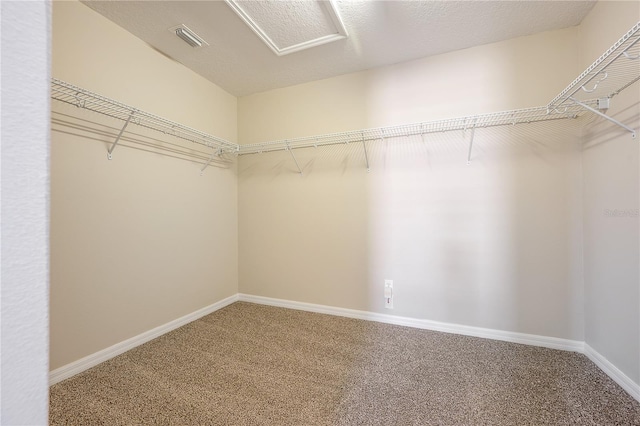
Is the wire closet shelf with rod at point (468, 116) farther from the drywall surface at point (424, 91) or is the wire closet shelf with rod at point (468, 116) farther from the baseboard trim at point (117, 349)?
the baseboard trim at point (117, 349)

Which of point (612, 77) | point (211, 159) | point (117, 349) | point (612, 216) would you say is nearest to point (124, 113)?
point (211, 159)

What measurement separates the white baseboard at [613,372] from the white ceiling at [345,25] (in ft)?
7.19

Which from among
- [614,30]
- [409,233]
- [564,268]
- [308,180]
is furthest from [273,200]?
[614,30]

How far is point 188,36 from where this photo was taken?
6.02 ft

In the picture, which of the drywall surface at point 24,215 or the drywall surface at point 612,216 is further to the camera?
the drywall surface at point 612,216

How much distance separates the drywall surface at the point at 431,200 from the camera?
5.86 ft

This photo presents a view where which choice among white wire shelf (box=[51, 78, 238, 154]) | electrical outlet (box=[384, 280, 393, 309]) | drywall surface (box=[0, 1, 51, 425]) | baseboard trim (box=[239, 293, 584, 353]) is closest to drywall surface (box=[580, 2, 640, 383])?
baseboard trim (box=[239, 293, 584, 353])

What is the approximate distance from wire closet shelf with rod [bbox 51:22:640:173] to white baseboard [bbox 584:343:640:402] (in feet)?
4.30

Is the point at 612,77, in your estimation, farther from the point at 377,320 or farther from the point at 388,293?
the point at 377,320

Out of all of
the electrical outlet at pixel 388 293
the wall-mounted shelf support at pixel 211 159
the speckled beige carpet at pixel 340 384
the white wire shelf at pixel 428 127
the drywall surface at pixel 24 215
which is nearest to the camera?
the drywall surface at pixel 24 215

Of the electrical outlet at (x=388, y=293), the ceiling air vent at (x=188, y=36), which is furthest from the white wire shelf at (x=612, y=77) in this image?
the ceiling air vent at (x=188, y=36)

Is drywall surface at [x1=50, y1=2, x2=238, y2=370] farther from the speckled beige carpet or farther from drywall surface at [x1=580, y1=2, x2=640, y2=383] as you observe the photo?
drywall surface at [x1=580, y1=2, x2=640, y2=383]

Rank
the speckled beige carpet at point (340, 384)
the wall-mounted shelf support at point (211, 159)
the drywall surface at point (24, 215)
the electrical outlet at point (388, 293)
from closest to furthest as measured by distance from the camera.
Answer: the drywall surface at point (24, 215)
the speckled beige carpet at point (340, 384)
the electrical outlet at point (388, 293)
the wall-mounted shelf support at point (211, 159)

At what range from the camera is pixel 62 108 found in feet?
4.91
